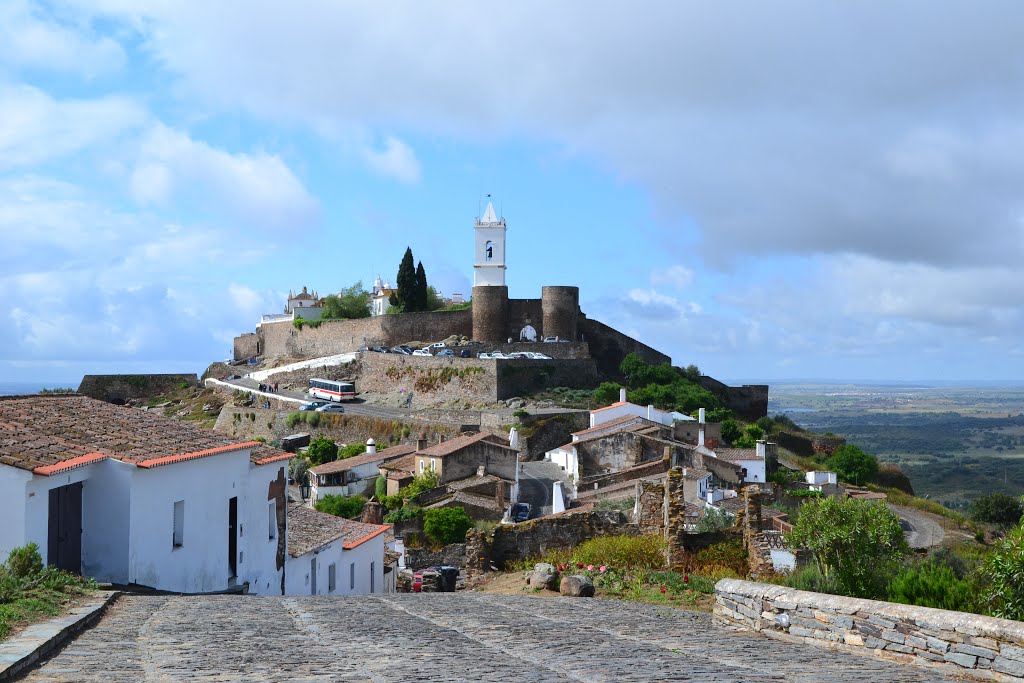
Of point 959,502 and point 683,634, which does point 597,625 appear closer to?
point 683,634

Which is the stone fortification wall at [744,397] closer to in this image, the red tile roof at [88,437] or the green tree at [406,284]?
the green tree at [406,284]

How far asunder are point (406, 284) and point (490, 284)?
6.27 m

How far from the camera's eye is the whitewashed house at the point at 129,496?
10828mm

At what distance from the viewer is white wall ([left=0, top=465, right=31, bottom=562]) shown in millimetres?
10398

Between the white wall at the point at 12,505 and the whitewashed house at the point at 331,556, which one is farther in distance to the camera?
the whitewashed house at the point at 331,556

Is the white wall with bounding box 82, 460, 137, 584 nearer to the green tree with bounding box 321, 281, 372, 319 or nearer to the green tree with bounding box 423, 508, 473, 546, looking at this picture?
the green tree with bounding box 423, 508, 473, 546

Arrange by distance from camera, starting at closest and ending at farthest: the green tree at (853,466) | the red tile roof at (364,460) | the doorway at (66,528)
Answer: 1. the doorway at (66,528)
2. the red tile roof at (364,460)
3. the green tree at (853,466)

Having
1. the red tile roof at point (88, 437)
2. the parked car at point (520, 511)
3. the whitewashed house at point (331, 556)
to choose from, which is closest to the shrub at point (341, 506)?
the parked car at point (520, 511)

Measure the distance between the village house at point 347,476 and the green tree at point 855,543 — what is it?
87.6 ft

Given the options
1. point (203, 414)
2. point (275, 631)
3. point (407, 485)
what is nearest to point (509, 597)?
point (275, 631)

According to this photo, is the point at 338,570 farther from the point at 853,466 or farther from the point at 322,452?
the point at 853,466

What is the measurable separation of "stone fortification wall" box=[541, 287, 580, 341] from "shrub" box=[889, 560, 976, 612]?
48.6 meters

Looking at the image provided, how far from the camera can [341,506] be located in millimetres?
34062

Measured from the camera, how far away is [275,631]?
29.8 feet
